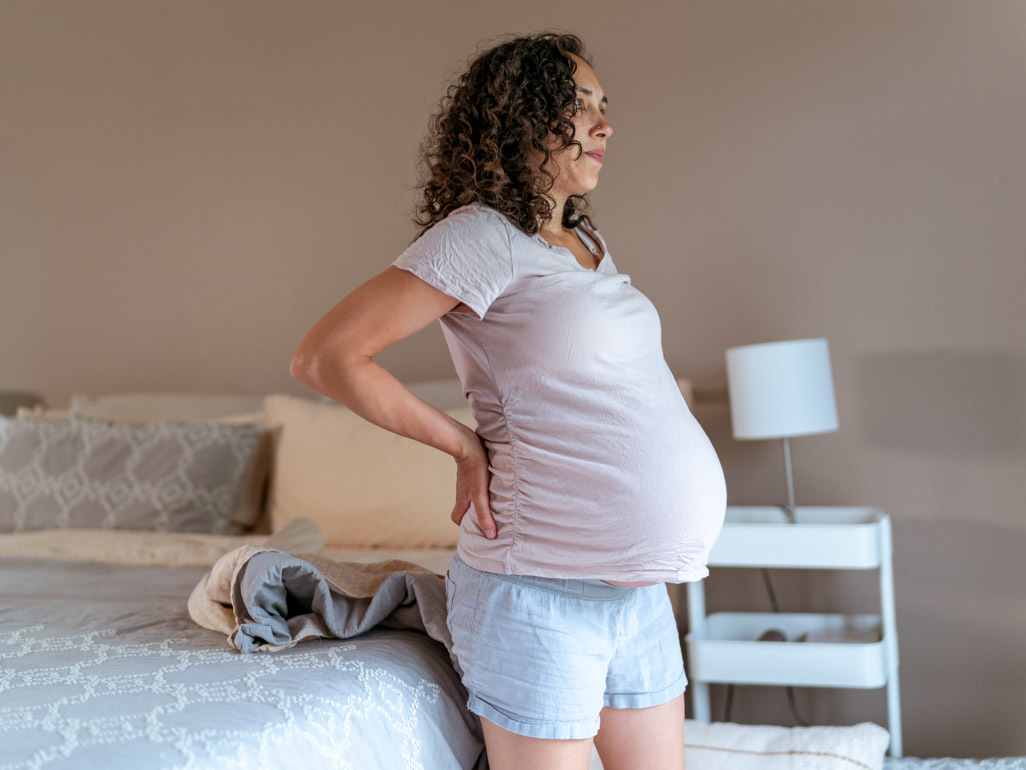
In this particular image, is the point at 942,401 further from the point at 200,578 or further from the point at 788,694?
the point at 200,578

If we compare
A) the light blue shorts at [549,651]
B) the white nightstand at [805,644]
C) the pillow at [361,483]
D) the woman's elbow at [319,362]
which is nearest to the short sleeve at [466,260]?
the woman's elbow at [319,362]

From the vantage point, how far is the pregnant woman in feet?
3.83

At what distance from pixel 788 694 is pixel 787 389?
2.83 feet

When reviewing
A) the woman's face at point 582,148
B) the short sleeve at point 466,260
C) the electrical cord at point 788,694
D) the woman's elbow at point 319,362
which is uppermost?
the woman's face at point 582,148

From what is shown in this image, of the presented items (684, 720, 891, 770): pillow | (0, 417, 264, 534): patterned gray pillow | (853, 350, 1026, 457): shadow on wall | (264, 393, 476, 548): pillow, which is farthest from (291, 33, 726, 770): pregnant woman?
(0, 417, 264, 534): patterned gray pillow

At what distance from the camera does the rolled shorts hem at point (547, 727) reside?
1.15 meters

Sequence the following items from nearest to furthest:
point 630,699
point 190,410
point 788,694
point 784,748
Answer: point 630,699 → point 784,748 → point 788,694 → point 190,410

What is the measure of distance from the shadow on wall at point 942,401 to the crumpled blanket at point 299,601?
4.44 feet

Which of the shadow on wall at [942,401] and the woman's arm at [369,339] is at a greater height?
the woman's arm at [369,339]

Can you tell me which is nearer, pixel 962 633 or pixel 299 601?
pixel 299 601

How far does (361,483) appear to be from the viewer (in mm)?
2363

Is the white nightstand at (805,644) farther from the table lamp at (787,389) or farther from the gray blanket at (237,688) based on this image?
the gray blanket at (237,688)

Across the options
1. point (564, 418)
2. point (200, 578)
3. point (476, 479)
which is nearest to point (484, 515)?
point (476, 479)

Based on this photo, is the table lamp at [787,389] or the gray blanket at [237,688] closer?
the gray blanket at [237,688]
